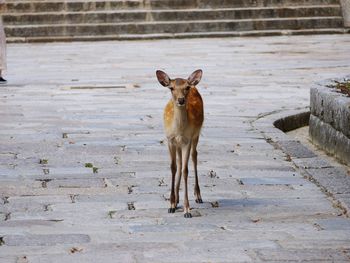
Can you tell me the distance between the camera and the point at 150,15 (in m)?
25.7

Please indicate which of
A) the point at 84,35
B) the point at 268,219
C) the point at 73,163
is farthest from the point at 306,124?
the point at 84,35

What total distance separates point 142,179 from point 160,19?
18.0 meters

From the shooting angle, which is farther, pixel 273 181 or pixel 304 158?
pixel 304 158

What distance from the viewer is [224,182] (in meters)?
7.94

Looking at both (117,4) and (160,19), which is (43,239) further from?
(117,4)

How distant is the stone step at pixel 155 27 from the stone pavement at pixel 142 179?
334 inches

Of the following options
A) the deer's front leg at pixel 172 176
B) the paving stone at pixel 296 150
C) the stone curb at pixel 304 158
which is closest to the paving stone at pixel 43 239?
the deer's front leg at pixel 172 176

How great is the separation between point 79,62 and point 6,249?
1343 cm

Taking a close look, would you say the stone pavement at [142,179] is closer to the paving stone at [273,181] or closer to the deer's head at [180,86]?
the paving stone at [273,181]

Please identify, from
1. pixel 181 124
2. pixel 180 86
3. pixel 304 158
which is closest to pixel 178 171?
pixel 181 124

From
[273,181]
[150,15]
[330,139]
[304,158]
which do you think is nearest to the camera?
[273,181]

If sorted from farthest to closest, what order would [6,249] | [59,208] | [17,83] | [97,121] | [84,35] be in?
1. [84,35]
2. [17,83]
3. [97,121]
4. [59,208]
5. [6,249]

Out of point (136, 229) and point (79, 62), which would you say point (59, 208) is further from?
point (79, 62)

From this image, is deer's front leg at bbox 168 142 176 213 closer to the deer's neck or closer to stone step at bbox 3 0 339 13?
the deer's neck
